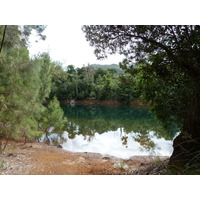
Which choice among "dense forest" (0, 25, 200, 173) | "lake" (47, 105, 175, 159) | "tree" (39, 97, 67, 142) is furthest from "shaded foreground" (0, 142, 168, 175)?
"tree" (39, 97, 67, 142)

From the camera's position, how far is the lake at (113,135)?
345cm

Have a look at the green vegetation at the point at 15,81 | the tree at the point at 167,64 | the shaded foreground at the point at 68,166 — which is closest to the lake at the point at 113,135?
the shaded foreground at the point at 68,166

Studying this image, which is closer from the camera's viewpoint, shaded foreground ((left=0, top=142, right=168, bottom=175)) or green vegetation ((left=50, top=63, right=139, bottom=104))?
shaded foreground ((left=0, top=142, right=168, bottom=175))

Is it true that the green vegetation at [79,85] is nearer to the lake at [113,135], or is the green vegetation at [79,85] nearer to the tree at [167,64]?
the lake at [113,135]

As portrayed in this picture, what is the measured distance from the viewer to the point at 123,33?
6.11 ft

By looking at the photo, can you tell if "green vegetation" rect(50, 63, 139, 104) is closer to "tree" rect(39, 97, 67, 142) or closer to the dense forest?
"tree" rect(39, 97, 67, 142)

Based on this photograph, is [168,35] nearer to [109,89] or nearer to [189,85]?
[189,85]

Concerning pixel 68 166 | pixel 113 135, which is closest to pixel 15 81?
pixel 68 166

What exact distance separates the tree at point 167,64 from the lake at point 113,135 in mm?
801

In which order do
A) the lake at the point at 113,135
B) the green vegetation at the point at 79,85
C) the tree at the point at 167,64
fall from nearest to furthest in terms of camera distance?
the tree at the point at 167,64 < the lake at the point at 113,135 < the green vegetation at the point at 79,85

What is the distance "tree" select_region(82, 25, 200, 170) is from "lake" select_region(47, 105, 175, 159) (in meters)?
0.80

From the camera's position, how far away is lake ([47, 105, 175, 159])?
136 inches
